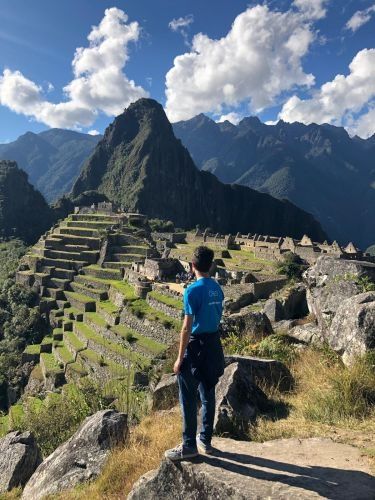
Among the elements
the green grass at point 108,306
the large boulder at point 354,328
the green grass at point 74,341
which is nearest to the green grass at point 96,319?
the green grass at point 108,306

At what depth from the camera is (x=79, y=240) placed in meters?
45.1

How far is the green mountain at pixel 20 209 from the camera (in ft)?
261

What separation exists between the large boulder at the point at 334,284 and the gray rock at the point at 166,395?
2853mm

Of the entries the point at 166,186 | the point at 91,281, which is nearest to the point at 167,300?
the point at 91,281

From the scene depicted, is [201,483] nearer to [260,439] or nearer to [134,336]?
[260,439]

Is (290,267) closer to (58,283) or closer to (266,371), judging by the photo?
(58,283)

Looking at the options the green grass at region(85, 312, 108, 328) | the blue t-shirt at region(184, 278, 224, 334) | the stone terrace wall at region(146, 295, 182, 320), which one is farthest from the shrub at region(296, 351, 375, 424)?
the green grass at region(85, 312, 108, 328)

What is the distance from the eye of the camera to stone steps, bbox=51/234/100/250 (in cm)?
4369

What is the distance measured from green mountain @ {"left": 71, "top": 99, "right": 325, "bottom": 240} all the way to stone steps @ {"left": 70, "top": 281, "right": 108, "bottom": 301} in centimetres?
8906

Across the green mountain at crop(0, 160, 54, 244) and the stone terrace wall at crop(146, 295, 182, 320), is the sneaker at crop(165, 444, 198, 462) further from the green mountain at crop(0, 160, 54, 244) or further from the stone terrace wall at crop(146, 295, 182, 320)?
the green mountain at crop(0, 160, 54, 244)

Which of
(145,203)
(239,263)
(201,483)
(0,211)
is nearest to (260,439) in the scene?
(201,483)

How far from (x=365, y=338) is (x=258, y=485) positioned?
3137 mm

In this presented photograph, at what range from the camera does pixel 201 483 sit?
368cm

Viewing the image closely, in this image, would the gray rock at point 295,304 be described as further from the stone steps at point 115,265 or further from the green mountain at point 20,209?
the green mountain at point 20,209
